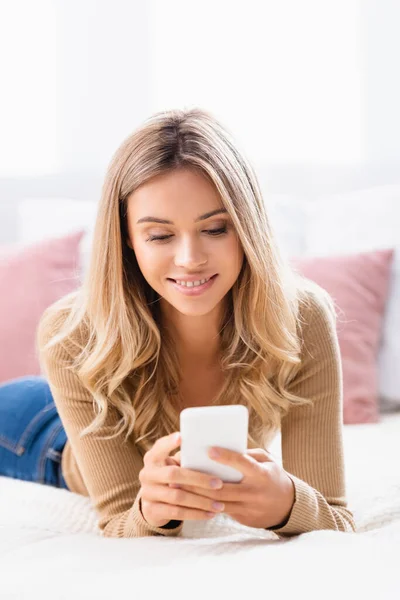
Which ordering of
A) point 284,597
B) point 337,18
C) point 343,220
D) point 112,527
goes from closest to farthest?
point 284,597 → point 112,527 → point 343,220 → point 337,18

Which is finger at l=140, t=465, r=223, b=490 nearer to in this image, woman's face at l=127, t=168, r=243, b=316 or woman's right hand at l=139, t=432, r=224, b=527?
woman's right hand at l=139, t=432, r=224, b=527

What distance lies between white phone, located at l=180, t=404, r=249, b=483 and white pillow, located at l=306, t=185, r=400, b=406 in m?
1.23

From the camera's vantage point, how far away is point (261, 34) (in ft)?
10.4

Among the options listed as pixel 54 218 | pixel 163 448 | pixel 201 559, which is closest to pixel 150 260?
pixel 163 448

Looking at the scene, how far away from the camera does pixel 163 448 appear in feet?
4.34

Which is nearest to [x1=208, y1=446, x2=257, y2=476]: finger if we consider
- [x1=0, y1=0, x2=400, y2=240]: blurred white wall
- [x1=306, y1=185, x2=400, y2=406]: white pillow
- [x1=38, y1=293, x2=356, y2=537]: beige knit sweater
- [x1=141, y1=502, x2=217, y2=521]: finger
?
[x1=141, y1=502, x2=217, y2=521]: finger

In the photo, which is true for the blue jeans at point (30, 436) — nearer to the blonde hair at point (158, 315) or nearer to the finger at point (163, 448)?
the blonde hair at point (158, 315)

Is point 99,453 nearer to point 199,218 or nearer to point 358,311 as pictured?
point 199,218

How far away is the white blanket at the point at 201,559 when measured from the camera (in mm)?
1131

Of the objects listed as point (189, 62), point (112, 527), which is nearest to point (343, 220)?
point (189, 62)

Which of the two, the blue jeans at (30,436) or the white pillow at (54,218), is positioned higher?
the white pillow at (54,218)

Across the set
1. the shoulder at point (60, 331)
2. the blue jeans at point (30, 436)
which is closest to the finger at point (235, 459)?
the shoulder at point (60, 331)

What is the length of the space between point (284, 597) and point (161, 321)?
789 millimetres

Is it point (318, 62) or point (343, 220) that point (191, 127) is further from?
point (318, 62)
